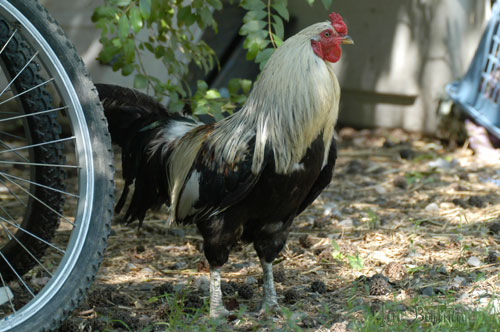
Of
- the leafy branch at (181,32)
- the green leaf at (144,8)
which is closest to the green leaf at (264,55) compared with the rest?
the leafy branch at (181,32)

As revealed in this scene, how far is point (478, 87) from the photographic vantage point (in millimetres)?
6051

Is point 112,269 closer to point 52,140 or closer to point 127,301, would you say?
point 127,301

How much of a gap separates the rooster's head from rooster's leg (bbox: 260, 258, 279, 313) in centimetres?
110

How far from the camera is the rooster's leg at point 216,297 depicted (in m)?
3.39

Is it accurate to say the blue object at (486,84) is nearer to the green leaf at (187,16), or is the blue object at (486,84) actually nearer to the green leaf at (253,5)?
the green leaf at (253,5)

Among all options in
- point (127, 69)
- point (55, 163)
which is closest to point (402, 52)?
point (127, 69)

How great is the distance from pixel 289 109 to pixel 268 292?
956mm

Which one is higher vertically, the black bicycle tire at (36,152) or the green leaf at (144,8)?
the green leaf at (144,8)

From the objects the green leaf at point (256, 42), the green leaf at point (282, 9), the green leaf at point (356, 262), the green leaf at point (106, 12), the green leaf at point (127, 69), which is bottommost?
the green leaf at point (356, 262)

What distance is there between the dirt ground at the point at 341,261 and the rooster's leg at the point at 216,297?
0.06 m

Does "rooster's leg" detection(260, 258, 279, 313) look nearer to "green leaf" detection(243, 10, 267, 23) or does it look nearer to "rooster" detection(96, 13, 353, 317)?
"rooster" detection(96, 13, 353, 317)

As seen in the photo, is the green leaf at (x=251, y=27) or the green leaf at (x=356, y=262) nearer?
the green leaf at (x=251, y=27)

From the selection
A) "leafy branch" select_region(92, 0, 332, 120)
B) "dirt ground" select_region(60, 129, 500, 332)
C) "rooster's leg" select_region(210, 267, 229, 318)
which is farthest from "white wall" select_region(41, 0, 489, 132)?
"rooster's leg" select_region(210, 267, 229, 318)

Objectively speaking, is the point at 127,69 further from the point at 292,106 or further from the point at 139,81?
the point at 292,106
